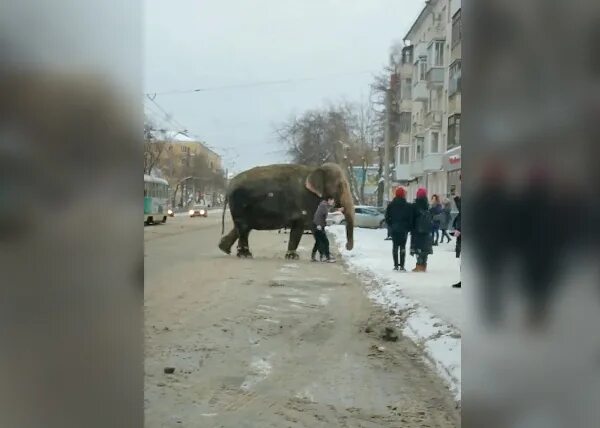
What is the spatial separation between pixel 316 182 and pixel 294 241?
145 centimetres

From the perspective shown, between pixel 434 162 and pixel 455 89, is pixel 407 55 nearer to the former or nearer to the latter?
pixel 434 162

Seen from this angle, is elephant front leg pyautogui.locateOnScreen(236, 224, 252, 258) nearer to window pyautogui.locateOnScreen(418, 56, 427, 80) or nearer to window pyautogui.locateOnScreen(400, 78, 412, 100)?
window pyautogui.locateOnScreen(400, 78, 412, 100)

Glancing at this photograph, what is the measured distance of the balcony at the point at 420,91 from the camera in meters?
4.22

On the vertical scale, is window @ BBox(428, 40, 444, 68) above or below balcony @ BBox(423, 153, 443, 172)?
above

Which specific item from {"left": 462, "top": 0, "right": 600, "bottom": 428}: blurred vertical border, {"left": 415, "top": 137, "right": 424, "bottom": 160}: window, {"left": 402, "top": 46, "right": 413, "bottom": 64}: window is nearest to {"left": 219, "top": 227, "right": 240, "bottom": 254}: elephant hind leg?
{"left": 415, "top": 137, "right": 424, "bottom": 160}: window

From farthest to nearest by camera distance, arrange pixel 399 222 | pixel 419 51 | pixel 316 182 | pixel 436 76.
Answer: pixel 316 182
pixel 399 222
pixel 419 51
pixel 436 76

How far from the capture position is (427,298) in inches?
313

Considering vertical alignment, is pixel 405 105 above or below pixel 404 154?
above

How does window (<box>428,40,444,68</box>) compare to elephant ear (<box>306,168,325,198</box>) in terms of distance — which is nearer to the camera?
window (<box>428,40,444,68</box>)

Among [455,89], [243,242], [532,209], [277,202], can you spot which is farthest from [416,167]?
[243,242]

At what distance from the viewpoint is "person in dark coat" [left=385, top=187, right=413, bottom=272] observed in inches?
418

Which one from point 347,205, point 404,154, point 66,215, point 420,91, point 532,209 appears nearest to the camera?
point 532,209

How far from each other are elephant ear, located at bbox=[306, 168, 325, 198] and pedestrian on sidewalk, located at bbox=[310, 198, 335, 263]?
0.24 meters

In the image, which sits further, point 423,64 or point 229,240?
point 229,240
